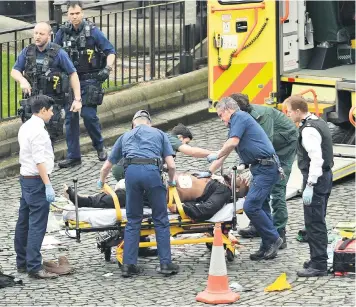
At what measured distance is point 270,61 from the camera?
14453 mm

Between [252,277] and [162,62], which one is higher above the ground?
[162,62]

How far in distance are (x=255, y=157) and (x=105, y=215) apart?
4.64ft

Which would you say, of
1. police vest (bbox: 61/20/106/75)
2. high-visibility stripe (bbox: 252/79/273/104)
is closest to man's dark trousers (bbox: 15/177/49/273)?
police vest (bbox: 61/20/106/75)

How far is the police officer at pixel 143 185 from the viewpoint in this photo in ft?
34.1

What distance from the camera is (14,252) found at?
11.3m

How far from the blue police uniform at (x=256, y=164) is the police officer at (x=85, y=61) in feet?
11.8

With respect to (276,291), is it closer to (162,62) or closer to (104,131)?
(104,131)

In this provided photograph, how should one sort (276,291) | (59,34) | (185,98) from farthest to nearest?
(185,98) → (59,34) → (276,291)

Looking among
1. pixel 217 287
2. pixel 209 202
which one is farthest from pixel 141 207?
pixel 217 287

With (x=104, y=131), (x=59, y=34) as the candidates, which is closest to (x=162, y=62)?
(x=104, y=131)

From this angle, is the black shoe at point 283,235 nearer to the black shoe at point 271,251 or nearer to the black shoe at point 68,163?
the black shoe at point 271,251

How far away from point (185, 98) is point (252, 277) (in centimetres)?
643

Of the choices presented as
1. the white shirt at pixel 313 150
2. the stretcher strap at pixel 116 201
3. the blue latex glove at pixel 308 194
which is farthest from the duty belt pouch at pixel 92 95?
the blue latex glove at pixel 308 194

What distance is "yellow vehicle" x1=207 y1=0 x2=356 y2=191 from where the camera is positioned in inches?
562
